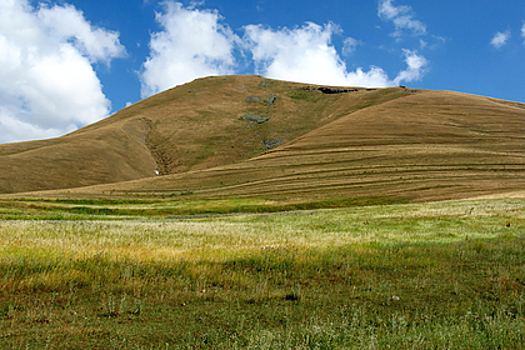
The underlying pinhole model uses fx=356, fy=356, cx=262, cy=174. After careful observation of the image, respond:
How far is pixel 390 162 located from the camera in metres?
66.1

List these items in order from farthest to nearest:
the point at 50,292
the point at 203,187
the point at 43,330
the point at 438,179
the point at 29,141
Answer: the point at 29,141 < the point at 203,187 < the point at 438,179 < the point at 50,292 < the point at 43,330

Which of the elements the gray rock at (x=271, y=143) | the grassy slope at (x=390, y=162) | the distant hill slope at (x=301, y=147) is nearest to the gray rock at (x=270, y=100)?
the distant hill slope at (x=301, y=147)

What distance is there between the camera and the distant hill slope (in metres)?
55.4

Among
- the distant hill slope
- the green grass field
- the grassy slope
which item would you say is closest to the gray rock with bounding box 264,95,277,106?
the distant hill slope

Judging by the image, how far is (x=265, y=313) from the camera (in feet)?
21.8

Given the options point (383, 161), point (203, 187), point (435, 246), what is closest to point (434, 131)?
point (383, 161)

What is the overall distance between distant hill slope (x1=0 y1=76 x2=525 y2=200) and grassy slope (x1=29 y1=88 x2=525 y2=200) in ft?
0.74

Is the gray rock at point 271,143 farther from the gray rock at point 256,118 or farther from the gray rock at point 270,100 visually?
the gray rock at point 270,100

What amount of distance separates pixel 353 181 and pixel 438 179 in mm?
12158

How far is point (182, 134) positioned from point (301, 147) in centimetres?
4725

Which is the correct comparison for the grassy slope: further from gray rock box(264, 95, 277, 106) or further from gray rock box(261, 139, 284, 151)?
gray rock box(264, 95, 277, 106)

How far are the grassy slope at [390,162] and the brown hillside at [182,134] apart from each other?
62.4ft

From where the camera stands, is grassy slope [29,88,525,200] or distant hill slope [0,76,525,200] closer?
grassy slope [29,88,525,200]

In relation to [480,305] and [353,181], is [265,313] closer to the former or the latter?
[480,305]
